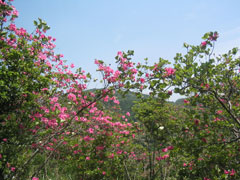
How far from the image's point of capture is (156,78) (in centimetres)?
338

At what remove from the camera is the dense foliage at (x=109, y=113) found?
Result: 309 centimetres

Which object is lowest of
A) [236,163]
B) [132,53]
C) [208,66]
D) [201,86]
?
[236,163]

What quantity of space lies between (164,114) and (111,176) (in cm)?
265

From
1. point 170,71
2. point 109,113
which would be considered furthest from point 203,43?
point 109,113

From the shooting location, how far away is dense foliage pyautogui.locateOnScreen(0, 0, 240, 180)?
10.1 ft

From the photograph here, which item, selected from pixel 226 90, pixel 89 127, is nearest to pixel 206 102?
pixel 226 90

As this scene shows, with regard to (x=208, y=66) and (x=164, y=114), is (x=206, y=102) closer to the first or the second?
(x=208, y=66)

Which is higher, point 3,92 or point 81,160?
point 3,92

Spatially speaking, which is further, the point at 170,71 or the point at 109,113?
the point at 109,113

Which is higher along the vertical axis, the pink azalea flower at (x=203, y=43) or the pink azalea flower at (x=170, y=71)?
the pink azalea flower at (x=203, y=43)

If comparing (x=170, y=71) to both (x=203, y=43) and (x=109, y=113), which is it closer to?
(x=203, y=43)

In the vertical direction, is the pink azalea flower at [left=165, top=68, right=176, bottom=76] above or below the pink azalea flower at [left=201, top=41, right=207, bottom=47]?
below

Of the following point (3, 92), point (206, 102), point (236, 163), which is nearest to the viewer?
point (3, 92)

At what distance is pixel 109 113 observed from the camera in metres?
6.02
